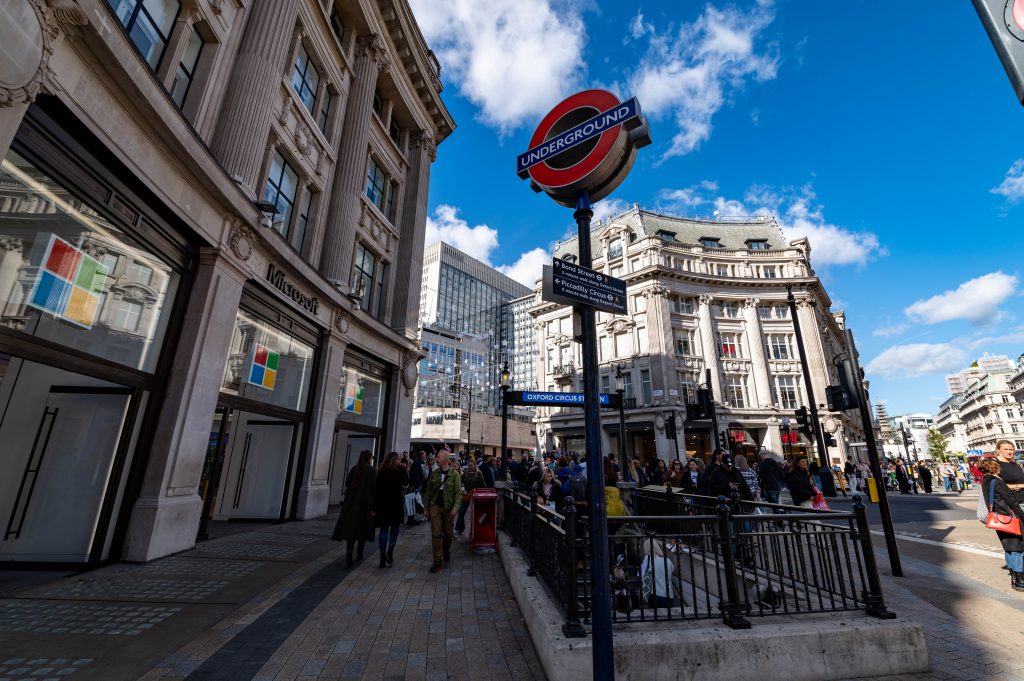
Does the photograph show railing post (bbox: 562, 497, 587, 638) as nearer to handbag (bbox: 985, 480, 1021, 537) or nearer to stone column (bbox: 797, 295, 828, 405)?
handbag (bbox: 985, 480, 1021, 537)

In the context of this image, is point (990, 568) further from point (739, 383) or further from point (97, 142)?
point (739, 383)

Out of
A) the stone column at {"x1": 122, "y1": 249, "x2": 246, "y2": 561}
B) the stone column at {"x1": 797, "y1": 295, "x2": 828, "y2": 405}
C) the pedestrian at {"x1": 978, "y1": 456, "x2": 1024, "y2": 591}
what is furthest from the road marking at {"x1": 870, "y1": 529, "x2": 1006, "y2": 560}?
the stone column at {"x1": 797, "y1": 295, "x2": 828, "y2": 405}

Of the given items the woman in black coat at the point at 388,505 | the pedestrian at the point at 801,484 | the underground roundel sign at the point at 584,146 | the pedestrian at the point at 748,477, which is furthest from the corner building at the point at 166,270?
the pedestrian at the point at 801,484

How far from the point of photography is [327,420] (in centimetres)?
1317

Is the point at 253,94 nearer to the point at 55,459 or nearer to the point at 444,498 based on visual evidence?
the point at 55,459

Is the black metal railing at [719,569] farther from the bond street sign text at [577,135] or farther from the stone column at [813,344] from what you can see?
the stone column at [813,344]

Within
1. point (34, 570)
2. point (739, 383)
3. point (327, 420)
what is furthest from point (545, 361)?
point (34, 570)

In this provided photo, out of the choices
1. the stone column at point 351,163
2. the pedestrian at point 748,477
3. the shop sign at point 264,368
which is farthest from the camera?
the stone column at point 351,163

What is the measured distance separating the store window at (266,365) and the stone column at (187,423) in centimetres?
83

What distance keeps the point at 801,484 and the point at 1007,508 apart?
145 inches

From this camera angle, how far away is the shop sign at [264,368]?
10508 millimetres

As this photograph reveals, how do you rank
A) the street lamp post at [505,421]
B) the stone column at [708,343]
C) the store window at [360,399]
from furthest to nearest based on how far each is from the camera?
the stone column at [708,343]
the store window at [360,399]
the street lamp post at [505,421]

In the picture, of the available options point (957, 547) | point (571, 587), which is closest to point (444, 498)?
point (571, 587)

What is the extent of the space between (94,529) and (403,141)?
757 inches
